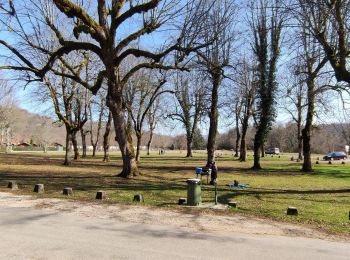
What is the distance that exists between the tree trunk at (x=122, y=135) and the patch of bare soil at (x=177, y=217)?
920cm

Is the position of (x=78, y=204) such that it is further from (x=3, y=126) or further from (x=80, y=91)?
(x=3, y=126)

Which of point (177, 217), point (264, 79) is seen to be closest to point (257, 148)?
point (264, 79)

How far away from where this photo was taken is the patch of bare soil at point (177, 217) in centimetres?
970

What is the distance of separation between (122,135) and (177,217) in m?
12.2

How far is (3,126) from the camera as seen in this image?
7369 cm

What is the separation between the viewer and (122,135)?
74.3 feet

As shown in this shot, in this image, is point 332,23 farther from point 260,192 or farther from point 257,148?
point 257,148

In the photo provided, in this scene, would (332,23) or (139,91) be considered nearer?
(332,23)

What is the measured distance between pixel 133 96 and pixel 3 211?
1386 inches

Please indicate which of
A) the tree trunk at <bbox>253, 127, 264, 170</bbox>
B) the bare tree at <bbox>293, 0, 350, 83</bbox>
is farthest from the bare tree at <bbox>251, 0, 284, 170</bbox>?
the bare tree at <bbox>293, 0, 350, 83</bbox>

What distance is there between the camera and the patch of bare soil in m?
9.70

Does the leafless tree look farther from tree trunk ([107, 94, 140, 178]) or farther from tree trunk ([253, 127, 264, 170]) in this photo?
tree trunk ([107, 94, 140, 178])

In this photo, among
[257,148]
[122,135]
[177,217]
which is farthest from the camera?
[257,148]

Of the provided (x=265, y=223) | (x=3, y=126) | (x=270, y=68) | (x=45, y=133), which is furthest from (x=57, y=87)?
(x=45, y=133)
